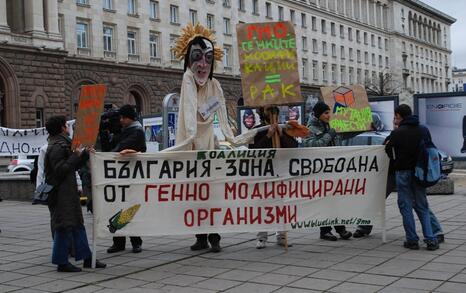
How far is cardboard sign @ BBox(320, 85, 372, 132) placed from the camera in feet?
42.7

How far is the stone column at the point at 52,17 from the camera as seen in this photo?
38812 millimetres

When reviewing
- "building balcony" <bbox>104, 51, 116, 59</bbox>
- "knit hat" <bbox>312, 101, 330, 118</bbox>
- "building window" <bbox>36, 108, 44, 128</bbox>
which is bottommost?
"knit hat" <bbox>312, 101, 330, 118</bbox>

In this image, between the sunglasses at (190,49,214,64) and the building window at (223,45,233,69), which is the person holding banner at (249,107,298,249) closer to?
the sunglasses at (190,49,214,64)

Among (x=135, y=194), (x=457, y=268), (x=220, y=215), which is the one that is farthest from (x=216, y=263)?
(x=457, y=268)

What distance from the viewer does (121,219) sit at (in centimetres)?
698

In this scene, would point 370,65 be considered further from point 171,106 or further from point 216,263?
point 216,263

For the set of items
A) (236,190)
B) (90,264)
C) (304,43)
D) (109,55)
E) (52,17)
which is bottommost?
(90,264)

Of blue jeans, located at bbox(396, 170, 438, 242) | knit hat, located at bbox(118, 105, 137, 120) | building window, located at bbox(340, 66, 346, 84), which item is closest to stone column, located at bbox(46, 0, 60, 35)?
knit hat, located at bbox(118, 105, 137, 120)

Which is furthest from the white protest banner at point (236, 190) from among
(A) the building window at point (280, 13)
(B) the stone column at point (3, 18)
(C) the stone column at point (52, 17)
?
(A) the building window at point (280, 13)

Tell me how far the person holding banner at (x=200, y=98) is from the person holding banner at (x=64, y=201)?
141 centimetres

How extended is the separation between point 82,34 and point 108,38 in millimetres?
2442

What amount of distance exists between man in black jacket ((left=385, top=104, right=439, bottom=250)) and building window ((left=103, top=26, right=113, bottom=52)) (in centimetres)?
3912

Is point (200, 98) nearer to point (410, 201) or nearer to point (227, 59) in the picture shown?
point (410, 201)

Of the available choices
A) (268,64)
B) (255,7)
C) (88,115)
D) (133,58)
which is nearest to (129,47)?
(133,58)
